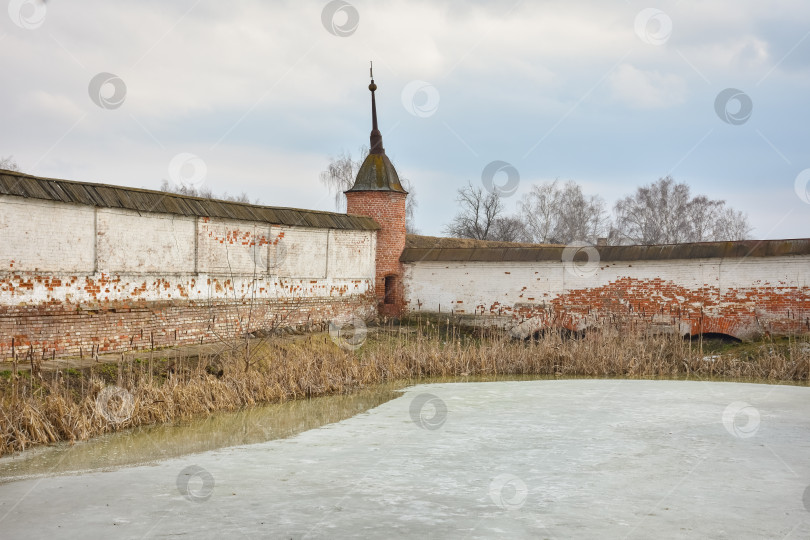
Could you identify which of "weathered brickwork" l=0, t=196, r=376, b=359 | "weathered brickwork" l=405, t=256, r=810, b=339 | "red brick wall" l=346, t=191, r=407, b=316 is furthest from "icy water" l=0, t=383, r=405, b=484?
"red brick wall" l=346, t=191, r=407, b=316

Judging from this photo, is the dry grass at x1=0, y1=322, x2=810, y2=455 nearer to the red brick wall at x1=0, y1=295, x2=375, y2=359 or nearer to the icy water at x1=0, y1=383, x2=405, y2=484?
the icy water at x1=0, y1=383, x2=405, y2=484

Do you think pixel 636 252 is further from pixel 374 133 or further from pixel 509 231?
pixel 509 231

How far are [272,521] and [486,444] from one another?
3224mm

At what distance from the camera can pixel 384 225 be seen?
22.3 m

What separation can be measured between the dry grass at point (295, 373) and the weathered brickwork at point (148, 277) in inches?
39.4

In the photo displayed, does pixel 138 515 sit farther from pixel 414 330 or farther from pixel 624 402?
pixel 414 330

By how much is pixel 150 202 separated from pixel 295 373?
5.63m

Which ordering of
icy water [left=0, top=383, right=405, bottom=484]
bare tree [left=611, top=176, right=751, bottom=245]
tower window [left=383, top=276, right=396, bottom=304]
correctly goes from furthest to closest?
bare tree [left=611, top=176, right=751, bottom=245] → tower window [left=383, top=276, right=396, bottom=304] → icy water [left=0, top=383, right=405, bottom=484]

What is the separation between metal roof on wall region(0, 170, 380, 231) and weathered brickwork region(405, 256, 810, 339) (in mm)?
3678

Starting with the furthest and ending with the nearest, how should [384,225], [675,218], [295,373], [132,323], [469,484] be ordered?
[675,218] < [384,225] < [132,323] < [295,373] < [469,484]

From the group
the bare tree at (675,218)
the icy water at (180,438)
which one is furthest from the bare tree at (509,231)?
the icy water at (180,438)

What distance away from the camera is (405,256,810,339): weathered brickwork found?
677 inches

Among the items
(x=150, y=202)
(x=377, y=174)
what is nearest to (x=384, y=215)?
(x=377, y=174)

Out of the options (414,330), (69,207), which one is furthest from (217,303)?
(414,330)
